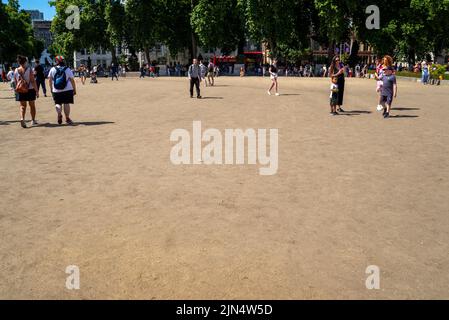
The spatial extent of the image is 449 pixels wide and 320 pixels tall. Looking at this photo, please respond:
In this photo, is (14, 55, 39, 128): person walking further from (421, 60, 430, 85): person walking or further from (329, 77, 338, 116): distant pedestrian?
(421, 60, 430, 85): person walking

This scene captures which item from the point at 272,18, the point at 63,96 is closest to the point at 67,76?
the point at 63,96

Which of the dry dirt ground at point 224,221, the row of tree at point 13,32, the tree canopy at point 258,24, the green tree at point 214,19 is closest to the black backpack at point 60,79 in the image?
the dry dirt ground at point 224,221

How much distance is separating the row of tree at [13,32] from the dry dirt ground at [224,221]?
2791 inches

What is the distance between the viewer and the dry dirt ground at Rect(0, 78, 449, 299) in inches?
156

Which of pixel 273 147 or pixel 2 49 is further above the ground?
pixel 2 49

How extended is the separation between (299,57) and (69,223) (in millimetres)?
77929

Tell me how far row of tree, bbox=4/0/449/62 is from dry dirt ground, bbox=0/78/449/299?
143 feet

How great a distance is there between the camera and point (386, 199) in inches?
246

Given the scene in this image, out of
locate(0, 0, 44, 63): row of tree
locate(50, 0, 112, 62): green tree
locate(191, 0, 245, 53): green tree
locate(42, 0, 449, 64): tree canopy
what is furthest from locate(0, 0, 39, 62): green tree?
locate(191, 0, 245, 53): green tree

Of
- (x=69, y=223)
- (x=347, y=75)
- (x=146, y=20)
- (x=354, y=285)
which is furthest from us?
(x=146, y=20)

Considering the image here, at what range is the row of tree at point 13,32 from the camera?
71688 millimetres

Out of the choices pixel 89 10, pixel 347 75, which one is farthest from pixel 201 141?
pixel 89 10
